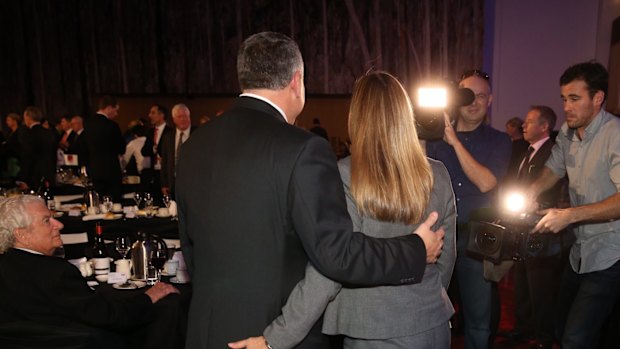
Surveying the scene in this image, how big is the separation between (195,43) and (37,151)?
4.07m

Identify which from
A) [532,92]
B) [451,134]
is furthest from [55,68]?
[451,134]

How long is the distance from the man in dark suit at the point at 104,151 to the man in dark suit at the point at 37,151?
917 millimetres

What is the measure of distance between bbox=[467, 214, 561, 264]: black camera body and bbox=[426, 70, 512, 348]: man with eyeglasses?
0.28 m

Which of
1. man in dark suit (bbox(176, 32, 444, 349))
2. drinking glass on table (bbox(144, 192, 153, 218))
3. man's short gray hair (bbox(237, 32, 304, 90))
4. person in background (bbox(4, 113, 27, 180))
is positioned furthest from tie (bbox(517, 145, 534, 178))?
person in background (bbox(4, 113, 27, 180))

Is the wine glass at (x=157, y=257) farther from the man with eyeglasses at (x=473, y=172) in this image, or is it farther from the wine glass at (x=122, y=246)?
Result: the man with eyeglasses at (x=473, y=172)

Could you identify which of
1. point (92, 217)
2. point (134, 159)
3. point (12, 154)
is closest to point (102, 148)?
point (134, 159)

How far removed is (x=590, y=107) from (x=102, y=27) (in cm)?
953

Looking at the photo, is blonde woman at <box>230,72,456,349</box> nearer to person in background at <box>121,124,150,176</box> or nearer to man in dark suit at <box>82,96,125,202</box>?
man in dark suit at <box>82,96,125,202</box>

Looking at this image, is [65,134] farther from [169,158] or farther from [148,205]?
[148,205]

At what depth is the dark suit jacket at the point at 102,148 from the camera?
5.54m

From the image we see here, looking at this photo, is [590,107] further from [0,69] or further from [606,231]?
[0,69]

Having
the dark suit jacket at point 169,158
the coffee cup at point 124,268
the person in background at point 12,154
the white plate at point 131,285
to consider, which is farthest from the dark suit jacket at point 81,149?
the white plate at point 131,285

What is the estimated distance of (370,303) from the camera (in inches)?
54.4

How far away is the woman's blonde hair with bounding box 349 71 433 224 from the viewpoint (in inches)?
51.8
